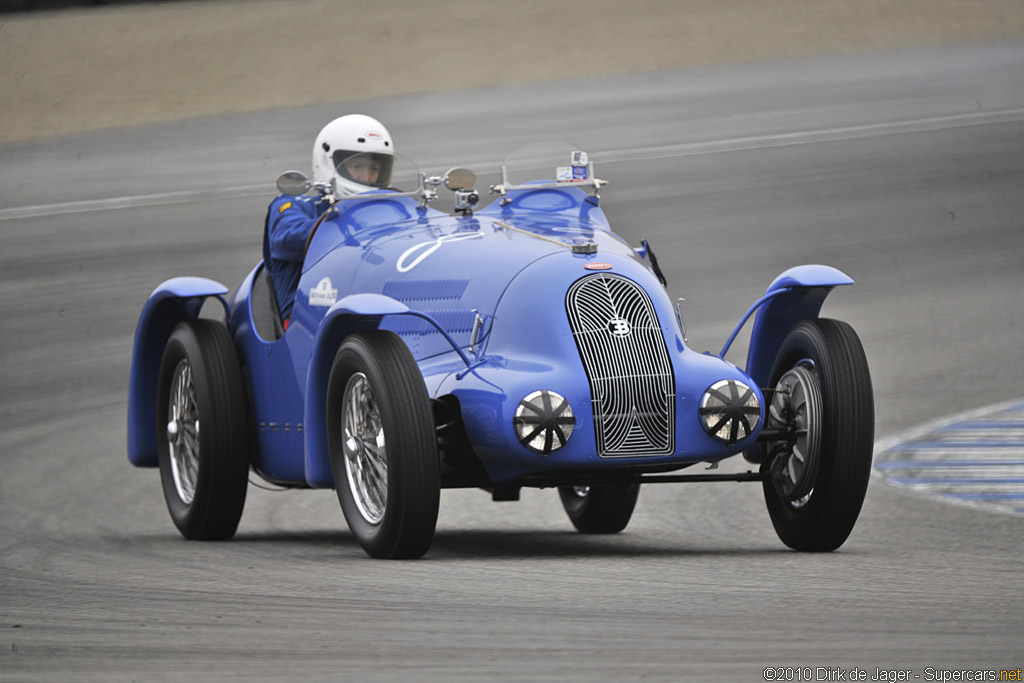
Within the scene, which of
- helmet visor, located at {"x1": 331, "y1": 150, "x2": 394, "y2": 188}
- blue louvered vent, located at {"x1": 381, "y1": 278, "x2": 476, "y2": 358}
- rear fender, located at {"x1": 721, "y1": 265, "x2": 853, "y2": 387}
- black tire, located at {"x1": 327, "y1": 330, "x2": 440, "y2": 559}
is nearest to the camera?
black tire, located at {"x1": 327, "y1": 330, "x2": 440, "y2": 559}

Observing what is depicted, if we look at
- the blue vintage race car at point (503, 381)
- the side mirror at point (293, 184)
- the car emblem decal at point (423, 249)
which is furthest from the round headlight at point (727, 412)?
the side mirror at point (293, 184)

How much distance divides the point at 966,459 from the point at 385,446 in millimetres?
6081

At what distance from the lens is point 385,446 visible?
7.37 m

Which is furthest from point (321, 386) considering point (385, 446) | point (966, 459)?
point (966, 459)

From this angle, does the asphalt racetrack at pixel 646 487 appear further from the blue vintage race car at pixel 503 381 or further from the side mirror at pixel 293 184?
the side mirror at pixel 293 184

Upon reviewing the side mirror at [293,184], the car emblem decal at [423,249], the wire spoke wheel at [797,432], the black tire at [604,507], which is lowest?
the black tire at [604,507]

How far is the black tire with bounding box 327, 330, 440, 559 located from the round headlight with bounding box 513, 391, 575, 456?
1.26 ft

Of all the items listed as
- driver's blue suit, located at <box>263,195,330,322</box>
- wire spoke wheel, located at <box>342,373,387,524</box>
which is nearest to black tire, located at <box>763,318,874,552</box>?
wire spoke wheel, located at <box>342,373,387,524</box>

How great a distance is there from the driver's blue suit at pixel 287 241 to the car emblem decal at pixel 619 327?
2330mm

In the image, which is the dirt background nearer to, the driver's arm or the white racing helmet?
the white racing helmet

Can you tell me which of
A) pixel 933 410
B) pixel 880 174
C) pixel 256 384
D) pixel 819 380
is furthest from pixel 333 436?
pixel 880 174

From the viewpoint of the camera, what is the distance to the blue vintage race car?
7.49 metres

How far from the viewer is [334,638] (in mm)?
5559

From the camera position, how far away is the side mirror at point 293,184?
31.0 feet
